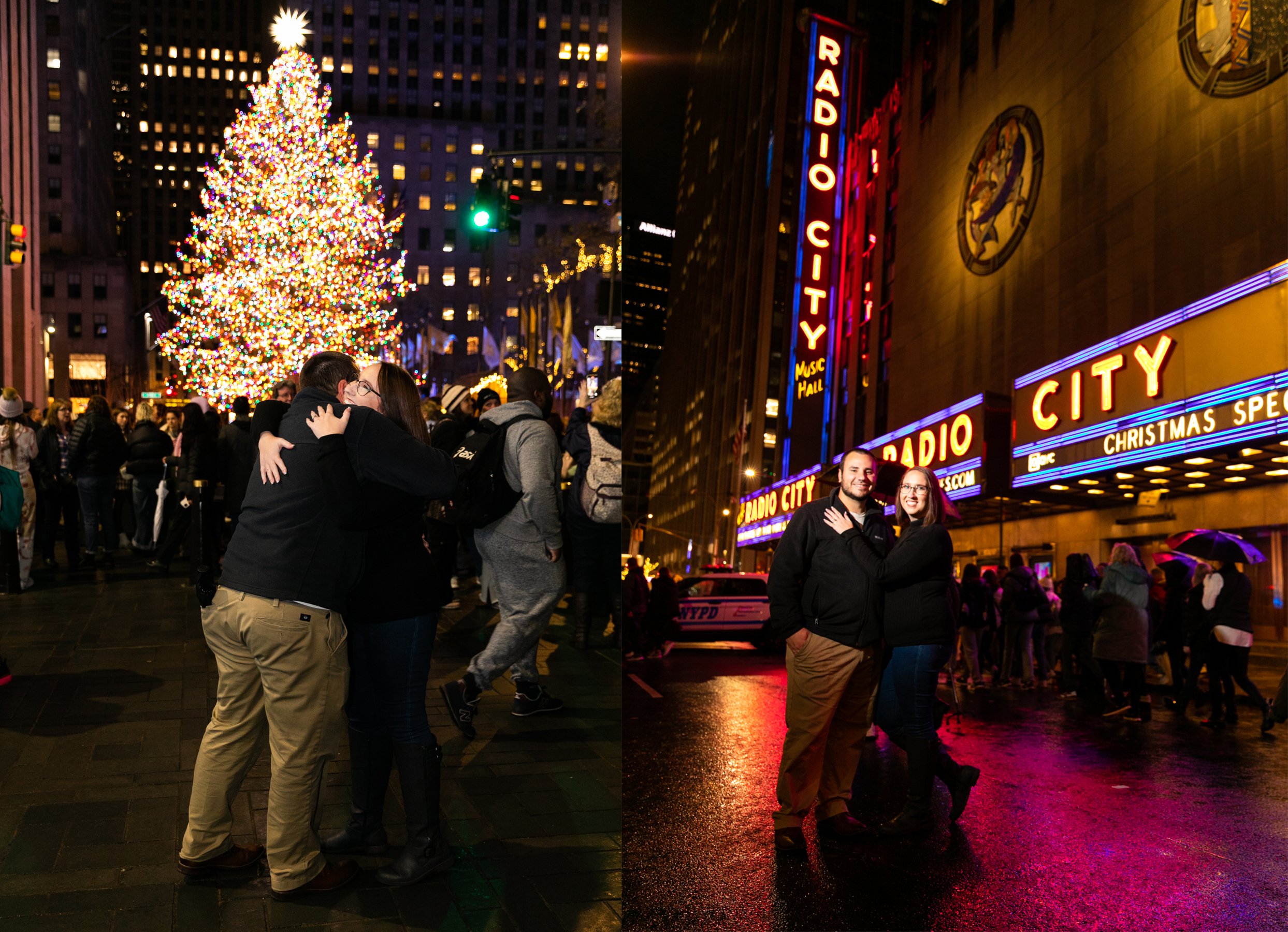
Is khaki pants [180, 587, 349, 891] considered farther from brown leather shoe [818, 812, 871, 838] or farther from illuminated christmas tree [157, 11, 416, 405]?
illuminated christmas tree [157, 11, 416, 405]

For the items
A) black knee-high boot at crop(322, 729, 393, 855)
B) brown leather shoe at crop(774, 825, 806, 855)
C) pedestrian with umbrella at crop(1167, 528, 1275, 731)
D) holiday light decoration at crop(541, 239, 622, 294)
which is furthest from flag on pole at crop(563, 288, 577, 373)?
pedestrian with umbrella at crop(1167, 528, 1275, 731)

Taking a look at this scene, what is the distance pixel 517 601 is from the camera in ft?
12.5

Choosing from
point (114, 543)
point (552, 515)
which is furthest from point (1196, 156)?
point (114, 543)

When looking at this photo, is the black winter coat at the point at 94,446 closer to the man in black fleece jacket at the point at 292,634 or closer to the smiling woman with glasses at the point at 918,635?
the man in black fleece jacket at the point at 292,634

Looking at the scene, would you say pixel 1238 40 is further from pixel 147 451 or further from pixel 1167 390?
pixel 147 451

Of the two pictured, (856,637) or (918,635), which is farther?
(918,635)

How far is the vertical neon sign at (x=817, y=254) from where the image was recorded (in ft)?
16.3

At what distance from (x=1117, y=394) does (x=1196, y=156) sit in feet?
12.7

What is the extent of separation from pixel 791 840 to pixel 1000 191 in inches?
304

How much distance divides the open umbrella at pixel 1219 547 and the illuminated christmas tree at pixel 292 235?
7.00 m

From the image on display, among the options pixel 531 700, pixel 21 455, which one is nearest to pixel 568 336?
pixel 531 700

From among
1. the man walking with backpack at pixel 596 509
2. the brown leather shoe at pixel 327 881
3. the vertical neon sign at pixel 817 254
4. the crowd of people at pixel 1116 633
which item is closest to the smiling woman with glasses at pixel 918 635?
the vertical neon sign at pixel 817 254

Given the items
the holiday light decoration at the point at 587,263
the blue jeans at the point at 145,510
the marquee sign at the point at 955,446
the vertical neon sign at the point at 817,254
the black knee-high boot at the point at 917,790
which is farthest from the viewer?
the blue jeans at the point at 145,510

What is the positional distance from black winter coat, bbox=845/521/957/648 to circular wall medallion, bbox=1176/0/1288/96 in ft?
27.9
